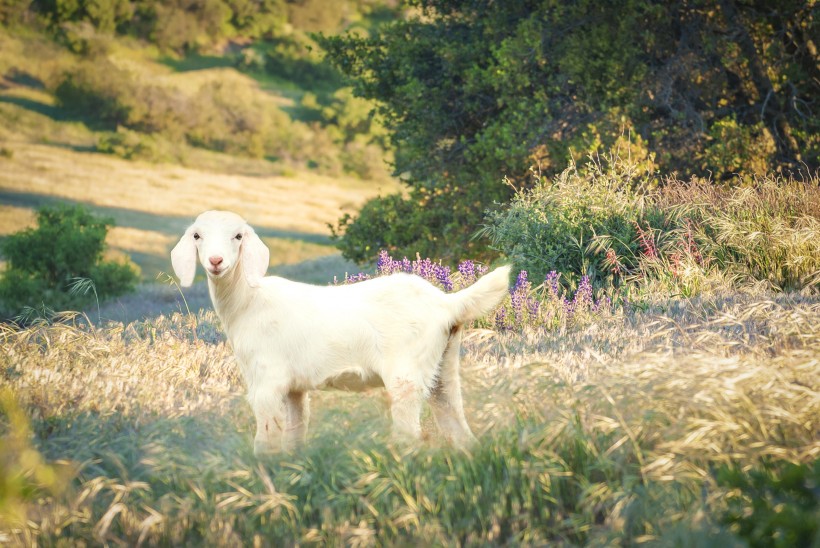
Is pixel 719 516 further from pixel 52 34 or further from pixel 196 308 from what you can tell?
pixel 52 34

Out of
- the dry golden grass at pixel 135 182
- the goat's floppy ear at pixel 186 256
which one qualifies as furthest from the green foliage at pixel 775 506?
the dry golden grass at pixel 135 182

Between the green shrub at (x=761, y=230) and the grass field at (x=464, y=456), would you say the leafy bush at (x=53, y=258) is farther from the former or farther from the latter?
the green shrub at (x=761, y=230)

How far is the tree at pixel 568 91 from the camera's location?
12.3m

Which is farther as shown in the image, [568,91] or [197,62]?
[197,62]

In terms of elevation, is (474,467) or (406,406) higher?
(406,406)

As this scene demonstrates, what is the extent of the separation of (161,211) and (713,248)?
20989 mm

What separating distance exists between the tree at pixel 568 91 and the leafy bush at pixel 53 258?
206 inches

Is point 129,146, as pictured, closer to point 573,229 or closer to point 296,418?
point 573,229

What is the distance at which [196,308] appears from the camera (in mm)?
16594

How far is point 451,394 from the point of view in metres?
4.46

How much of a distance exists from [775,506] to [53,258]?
15.3 m

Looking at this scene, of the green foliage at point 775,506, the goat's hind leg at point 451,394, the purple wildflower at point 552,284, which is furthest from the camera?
the purple wildflower at point 552,284

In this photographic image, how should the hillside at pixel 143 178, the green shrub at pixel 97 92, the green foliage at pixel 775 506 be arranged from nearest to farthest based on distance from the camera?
1. the green foliage at pixel 775 506
2. the hillside at pixel 143 178
3. the green shrub at pixel 97 92

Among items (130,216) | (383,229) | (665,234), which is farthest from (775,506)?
(130,216)
